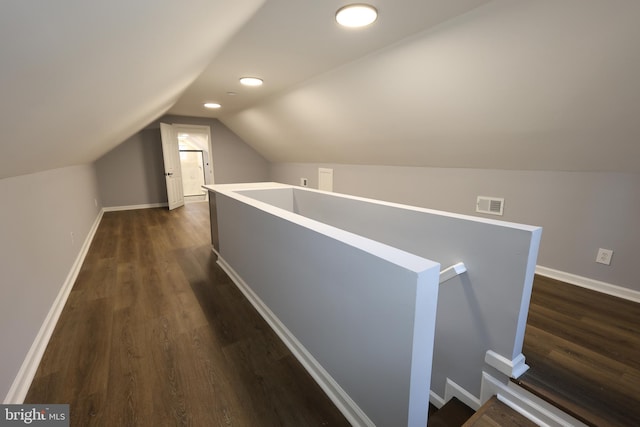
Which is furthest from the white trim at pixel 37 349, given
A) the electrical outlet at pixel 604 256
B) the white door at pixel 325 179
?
the electrical outlet at pixel 604 256

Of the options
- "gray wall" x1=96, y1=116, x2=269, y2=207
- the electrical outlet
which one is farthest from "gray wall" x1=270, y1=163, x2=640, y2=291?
"gray wall" x1=96, y1=116, x2=269, y2=207

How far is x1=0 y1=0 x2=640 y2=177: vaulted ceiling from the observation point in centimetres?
84

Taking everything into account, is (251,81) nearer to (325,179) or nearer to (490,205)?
(325,179)

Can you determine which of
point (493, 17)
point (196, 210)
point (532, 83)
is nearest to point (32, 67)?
point (493, 17)

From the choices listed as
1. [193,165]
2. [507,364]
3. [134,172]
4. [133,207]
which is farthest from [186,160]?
[507,364]

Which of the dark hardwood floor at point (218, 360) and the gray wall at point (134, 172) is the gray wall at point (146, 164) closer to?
the gray wall at point (134, 172)

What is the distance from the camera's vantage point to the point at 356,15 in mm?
1776

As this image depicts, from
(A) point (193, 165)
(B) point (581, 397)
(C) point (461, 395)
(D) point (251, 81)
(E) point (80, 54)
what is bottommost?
(C) point (461, 395)

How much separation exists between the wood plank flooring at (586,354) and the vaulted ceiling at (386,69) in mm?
1091

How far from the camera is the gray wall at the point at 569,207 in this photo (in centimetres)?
212

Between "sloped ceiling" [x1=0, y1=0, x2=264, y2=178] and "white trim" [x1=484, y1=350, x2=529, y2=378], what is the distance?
2.06 metres

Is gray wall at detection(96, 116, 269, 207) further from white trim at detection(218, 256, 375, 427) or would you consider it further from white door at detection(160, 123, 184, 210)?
white trim at detection(218, 256, 375, 427)

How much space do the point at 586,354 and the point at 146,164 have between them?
7.19 m

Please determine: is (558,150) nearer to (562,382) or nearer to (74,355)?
(562,382)
